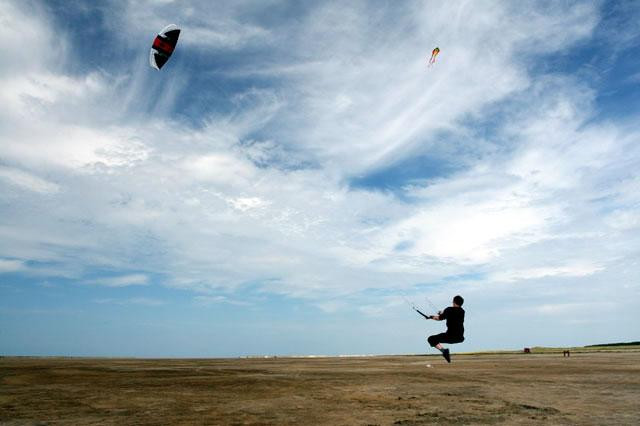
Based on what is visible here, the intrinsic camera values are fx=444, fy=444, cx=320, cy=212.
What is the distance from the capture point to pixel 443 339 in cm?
1465

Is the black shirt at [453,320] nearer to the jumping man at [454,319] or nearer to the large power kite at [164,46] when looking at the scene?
the jumping man at [454,319]

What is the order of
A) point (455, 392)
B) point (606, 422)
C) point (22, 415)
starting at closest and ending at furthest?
point (606, 422), point (22, 415), point (455, 392)

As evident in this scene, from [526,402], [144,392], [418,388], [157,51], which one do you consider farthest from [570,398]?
[157,51]

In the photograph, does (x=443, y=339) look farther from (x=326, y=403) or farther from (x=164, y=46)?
(x=164, y=46)

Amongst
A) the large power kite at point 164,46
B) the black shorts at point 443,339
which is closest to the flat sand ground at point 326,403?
the black shorts at point 443,339

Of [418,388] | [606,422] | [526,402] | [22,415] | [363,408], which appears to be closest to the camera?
[606,422]

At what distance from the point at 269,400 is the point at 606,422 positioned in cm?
960

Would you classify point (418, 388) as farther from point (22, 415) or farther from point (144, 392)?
point (22, 415)

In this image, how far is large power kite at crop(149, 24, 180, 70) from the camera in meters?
29.5


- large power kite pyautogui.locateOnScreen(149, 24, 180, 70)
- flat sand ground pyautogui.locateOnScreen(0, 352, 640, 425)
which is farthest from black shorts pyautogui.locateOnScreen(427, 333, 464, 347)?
large power kite pyautogui.locateOnScreen(149, 24, 180, 70)

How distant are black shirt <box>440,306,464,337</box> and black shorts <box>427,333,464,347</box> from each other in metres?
0.13

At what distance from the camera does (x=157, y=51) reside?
30000 mm

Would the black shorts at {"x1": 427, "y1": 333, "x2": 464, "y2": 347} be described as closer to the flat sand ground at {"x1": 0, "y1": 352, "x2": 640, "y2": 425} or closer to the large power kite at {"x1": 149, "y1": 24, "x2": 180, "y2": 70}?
the flat sand ground at {"x1": 0, "y1": 352, "x2": 640, "y2": 425}

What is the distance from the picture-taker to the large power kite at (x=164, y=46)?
1160 inches
